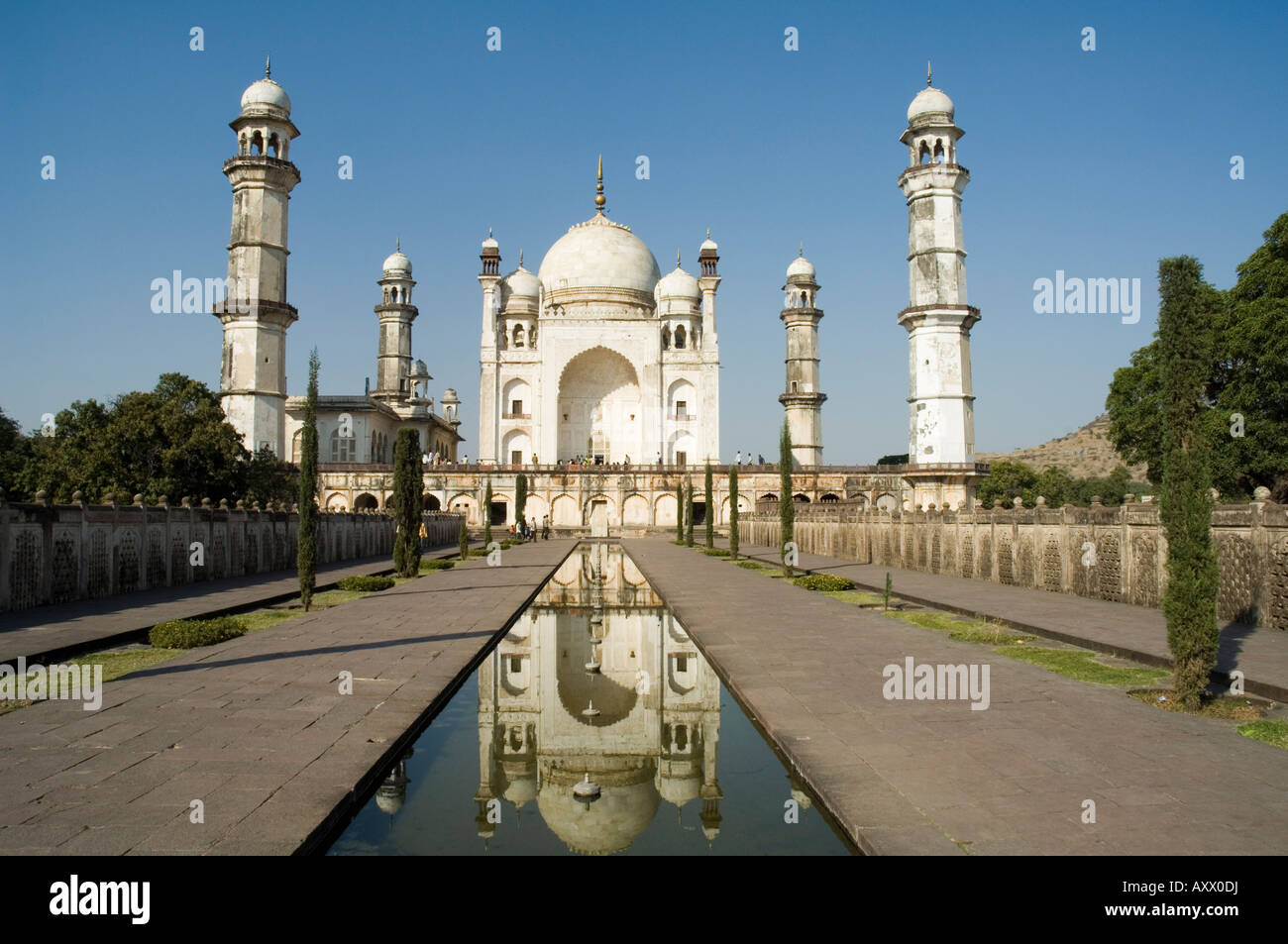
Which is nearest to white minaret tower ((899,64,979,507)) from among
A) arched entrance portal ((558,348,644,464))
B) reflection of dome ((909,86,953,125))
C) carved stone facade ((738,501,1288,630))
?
reflection of dome ((909,86,953,125))

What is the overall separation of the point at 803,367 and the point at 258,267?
2986 cm

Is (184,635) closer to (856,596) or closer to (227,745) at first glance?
(227,745)

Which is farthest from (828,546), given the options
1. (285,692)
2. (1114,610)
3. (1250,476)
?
(285,692)

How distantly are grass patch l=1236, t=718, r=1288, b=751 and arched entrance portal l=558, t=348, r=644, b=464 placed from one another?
49843mm

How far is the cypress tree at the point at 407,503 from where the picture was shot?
65.0ft

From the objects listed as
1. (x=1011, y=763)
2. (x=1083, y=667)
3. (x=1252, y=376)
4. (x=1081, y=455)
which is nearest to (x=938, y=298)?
(x=1252, y=376)

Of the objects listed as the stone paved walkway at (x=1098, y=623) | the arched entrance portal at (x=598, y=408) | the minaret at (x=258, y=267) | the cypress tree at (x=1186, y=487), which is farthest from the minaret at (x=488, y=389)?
the cypress tree at (x=1186, y=487)

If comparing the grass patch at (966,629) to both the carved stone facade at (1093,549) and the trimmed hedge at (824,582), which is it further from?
the trimmed hedge at (824,582)

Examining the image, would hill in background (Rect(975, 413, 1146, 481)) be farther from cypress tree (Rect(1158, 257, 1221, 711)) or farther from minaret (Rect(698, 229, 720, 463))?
cypress tree (Rect(1158, 257, 1221, 711))

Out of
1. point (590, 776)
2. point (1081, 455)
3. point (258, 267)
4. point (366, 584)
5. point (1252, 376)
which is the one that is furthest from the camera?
point (1081, 455)

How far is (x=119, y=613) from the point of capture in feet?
40.2

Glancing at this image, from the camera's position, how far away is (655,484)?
159 ft
